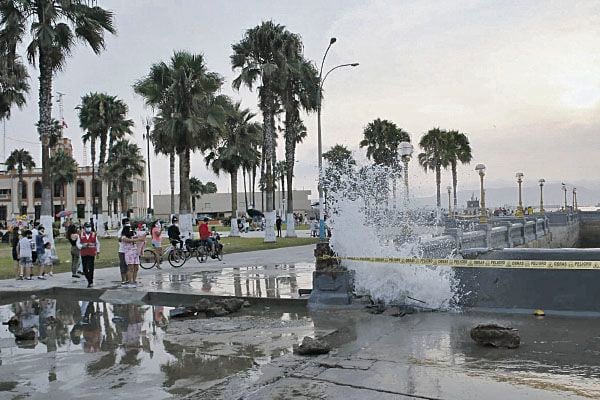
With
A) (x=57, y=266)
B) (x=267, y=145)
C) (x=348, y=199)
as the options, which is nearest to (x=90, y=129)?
Answer: (x=267, y=145)

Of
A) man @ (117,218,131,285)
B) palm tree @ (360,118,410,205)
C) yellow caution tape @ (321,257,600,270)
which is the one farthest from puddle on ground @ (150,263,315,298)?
palm tree @ (360,118,410,205)

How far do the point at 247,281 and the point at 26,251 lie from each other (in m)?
7.12

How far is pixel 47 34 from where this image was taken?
22.5 metres

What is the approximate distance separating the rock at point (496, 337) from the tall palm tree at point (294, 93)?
2823cm

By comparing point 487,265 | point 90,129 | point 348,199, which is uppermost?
point 90,129

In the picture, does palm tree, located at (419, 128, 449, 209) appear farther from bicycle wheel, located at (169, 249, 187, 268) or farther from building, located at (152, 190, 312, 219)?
bicycle wheel, located at (169, 249, 187, 268)

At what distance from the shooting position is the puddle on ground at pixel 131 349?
689 cm

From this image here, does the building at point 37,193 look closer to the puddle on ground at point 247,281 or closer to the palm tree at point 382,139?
the palm tree at point 382,139

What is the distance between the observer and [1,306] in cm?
1399

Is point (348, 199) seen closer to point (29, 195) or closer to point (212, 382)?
point (212, 382)

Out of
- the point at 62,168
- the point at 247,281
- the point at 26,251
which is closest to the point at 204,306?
the point at 247,281

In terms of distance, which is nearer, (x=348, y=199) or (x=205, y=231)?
(x=348, y=199)

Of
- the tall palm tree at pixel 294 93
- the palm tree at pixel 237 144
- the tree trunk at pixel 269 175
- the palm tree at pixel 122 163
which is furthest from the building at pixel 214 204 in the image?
the tree trunk at pixel 269 175

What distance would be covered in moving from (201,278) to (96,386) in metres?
10.5
